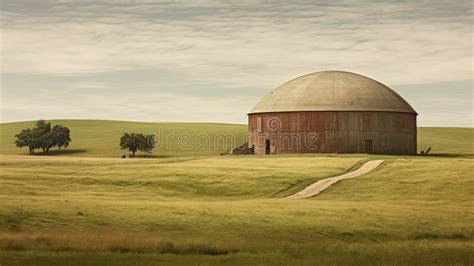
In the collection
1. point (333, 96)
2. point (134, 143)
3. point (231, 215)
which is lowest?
point (231, 215)

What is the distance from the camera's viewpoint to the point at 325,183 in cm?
5750

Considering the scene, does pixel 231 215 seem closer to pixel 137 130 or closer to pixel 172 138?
pixel 172 138

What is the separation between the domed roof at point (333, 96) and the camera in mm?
96250

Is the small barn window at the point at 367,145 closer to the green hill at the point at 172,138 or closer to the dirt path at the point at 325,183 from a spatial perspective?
the dirt path at the point at 325,183

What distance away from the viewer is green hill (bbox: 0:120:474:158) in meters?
125

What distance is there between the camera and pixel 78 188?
2042 inches

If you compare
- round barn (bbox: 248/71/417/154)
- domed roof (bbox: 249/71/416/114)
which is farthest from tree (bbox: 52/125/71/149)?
round barn (bbox: 248/71/417/154)

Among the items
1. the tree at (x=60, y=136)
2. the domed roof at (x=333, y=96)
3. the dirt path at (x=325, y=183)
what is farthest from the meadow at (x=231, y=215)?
the tree at (x=60, y=136)

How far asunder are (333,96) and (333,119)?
311cm

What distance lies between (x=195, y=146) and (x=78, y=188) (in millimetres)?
84696

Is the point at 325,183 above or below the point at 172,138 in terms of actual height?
below

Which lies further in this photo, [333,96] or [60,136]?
[60,136]

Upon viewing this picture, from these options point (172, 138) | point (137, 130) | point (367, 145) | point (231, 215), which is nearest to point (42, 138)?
point (172, 138)

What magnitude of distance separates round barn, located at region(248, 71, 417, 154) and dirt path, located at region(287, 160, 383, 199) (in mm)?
23548
